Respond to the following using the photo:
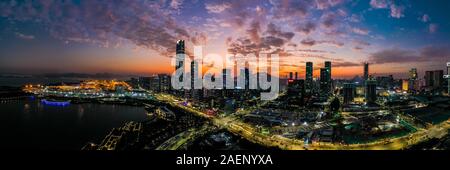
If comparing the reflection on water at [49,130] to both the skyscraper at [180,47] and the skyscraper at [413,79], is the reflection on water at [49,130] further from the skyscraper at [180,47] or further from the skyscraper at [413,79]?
the skyscraper at [413,79]

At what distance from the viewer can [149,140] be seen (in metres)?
5.24

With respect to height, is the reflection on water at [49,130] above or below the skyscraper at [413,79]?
below

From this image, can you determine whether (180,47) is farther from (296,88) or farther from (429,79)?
(429,79)

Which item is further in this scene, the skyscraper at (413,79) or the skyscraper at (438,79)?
the skyscraper at (413,79)

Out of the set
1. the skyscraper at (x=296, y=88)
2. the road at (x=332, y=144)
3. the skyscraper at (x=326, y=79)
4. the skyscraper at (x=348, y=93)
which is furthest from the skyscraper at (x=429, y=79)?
the road at (x=332, y=144)

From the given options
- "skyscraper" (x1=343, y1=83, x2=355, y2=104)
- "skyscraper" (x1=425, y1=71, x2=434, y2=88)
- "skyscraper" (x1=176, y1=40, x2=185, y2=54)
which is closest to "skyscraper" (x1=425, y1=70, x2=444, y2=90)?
"skyscraper" (x1=425, y1=71, x2=434, y2=88)

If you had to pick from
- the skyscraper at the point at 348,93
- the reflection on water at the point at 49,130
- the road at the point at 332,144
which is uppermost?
the skyscraper at the point at 348,93

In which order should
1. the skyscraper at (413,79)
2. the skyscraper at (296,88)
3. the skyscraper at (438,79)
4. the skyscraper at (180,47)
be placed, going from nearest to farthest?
the skyscraper at (180,47) → the skyscraper at (438,79) → the skyscraper at (296,88) → the skyscraper at (413,79)

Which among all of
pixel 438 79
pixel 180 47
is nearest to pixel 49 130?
pixel 180 47
